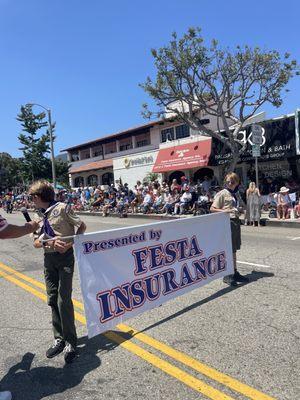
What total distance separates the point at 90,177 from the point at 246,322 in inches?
1730

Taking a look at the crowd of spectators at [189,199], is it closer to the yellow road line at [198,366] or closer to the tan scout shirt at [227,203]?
the tan scout shirt at [227,203]

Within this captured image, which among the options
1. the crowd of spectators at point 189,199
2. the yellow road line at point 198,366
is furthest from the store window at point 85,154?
the yellow road line at point 198,366

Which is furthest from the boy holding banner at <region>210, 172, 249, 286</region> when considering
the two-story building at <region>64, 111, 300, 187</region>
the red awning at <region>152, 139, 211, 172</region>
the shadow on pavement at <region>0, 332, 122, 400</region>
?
the red awning at <region>152, 139, 211, 172</region>

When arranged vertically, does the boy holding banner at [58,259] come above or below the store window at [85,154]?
below

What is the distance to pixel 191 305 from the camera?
220 inches

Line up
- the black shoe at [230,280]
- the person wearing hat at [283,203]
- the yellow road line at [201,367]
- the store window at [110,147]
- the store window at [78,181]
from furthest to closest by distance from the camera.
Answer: the store window at [78,181], the store window at [110,147], the person wearing hat at [283,203], the black shoe at [230,280], the yellow road line at [201,367]

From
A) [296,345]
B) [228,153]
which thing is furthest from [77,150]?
[296,345]

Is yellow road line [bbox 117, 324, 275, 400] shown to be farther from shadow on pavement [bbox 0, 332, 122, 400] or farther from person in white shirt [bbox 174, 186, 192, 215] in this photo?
person in white shirt [bbox 174, 186, 192, 215]

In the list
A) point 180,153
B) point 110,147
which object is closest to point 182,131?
point 180,153

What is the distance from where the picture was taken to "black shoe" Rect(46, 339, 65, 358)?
4.24 m

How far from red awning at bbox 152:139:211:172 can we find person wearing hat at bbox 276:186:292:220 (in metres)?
9.16

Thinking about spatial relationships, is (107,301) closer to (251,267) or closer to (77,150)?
(251,267)

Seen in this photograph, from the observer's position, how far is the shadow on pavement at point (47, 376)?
11.8 ft

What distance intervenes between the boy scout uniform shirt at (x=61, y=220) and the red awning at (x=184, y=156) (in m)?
21.4
